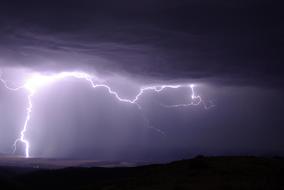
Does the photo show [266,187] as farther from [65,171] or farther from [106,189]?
[65,171]

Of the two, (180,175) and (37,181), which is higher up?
(37,181)

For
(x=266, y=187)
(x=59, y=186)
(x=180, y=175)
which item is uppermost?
(x=59, y=186)

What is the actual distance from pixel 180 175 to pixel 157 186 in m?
3.66

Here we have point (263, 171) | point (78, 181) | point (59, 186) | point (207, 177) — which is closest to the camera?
point (207, 177)

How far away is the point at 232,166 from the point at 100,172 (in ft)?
121

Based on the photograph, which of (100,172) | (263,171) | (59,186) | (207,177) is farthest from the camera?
(100,172)

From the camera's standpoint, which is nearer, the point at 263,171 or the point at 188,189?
the point at 188,189

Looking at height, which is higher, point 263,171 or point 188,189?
point 263,171

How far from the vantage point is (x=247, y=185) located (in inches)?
771

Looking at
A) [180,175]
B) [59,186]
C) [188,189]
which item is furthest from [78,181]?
[188,189]

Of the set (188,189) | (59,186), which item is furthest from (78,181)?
(188,189)

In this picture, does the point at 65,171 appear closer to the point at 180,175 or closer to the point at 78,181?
the point at 78,181

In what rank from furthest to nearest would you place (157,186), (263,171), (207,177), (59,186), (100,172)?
(100,172) < (59,186) < (263,171) < (207,177) < (157,186)

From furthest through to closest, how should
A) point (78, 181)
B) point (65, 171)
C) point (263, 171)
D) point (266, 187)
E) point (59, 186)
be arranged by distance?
point (65, 171) < point (78, 181) < point (59, 186) < point (263, 171) < point (266, 187)
